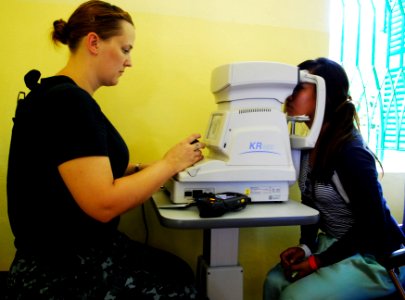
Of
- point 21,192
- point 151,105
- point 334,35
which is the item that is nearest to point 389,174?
point 334,35

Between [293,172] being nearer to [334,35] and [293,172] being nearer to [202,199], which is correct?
[202,199]

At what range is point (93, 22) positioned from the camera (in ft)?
3.12

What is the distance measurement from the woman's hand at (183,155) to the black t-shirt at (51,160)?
0.73 feet

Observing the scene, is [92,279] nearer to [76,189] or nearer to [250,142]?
[76,189]

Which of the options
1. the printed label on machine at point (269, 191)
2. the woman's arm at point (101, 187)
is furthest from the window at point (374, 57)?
the woman's arm at point (101, 187)

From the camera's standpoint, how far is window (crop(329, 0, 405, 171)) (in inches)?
71.2

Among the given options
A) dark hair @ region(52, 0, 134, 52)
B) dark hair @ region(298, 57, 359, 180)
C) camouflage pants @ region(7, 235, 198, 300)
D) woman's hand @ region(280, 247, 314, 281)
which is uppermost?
dark hair @ region(52, 0, 134, 52)

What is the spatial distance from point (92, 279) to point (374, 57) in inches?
70.2

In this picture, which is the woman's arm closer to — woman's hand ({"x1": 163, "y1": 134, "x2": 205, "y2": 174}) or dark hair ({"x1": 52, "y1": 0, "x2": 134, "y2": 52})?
woman's hand ({"x1": 163, "y1": 134, "x2": 205, "y2": 174})

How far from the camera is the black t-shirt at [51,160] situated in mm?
763

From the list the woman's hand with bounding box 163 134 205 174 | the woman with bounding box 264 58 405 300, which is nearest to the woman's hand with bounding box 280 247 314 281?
the woman with bounding box 264 58 405 300

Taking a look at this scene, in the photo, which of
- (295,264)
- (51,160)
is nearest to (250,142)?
(295,264)

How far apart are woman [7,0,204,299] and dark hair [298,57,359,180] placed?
53cm

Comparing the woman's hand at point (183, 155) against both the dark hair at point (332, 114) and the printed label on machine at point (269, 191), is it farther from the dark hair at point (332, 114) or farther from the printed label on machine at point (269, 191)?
the dark hair at point (332, 114)
